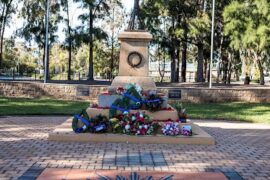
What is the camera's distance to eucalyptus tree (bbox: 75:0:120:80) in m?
34.3

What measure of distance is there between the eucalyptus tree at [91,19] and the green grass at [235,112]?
17057 mm

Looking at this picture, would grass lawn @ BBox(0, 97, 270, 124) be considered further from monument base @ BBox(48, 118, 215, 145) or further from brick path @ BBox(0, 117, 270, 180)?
monument base @ BBox(48, 118, 215, 145)

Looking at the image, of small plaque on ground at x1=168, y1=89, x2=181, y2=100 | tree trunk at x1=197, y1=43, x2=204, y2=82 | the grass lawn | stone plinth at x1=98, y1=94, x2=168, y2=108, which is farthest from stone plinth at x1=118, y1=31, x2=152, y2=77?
tree trunk at x1=197, y1=43, x2=204, y2=82

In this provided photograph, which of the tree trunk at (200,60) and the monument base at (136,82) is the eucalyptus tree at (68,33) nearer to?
the tree trunk at (200,60)

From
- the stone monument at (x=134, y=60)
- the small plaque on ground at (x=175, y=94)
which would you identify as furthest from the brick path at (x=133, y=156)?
the small plaque on ground at (x=175, y=94)

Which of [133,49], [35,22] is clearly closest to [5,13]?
[35,22]

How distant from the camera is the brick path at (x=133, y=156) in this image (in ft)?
20.4

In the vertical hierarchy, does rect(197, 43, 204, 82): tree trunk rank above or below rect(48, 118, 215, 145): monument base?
above

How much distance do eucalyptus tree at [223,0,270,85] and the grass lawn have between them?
4782 mm

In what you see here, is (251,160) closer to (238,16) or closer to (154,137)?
(154,137)

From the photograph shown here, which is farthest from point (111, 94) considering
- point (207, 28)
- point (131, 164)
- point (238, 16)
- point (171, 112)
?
point (207, 28)

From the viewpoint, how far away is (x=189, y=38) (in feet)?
108

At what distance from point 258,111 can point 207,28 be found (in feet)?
49.1

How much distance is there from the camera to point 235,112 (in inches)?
665
